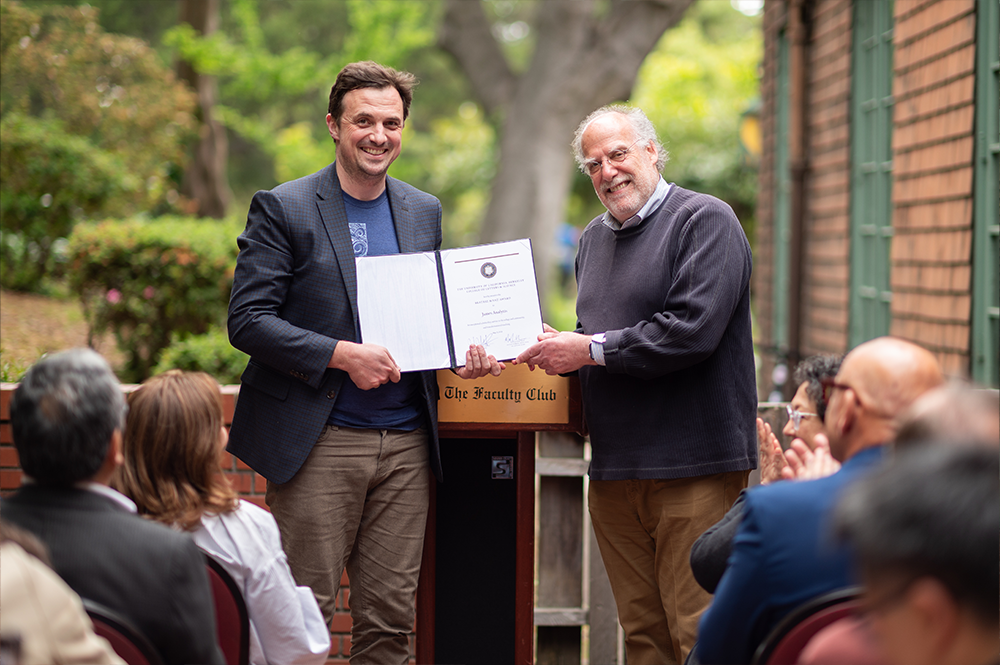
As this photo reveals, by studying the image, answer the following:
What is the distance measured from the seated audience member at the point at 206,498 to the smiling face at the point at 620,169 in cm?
152

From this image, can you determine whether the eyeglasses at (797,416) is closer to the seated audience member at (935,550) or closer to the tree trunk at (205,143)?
the seated audience member at (935,550)

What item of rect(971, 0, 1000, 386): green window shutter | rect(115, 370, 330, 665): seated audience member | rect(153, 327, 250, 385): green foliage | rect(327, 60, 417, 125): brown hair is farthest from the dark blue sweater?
rect(153, 327, 250, 385): green foliage

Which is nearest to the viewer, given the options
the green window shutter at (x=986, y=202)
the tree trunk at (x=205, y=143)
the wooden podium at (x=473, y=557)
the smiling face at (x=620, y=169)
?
the smiling face at (x=620, y=169)

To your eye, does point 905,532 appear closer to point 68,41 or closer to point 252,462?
point 252,462

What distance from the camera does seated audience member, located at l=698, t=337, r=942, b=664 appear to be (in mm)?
1766

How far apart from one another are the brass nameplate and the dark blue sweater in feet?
0.53

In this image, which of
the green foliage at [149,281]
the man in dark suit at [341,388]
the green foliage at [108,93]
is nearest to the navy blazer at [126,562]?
the man in dark suit at [341,388]

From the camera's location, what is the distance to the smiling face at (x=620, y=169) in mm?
3096

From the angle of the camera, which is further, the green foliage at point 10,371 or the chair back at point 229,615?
the green foliage at point 10,371

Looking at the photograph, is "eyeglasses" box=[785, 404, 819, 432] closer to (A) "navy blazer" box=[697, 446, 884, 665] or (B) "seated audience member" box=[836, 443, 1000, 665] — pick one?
(A) "navy blazer" box=[697, 446, 884, 665]

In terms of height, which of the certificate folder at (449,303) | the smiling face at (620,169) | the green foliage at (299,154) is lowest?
the certificate folder at (449,303)

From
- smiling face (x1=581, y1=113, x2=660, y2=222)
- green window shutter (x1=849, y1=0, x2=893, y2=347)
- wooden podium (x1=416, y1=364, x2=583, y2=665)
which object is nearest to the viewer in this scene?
smiling face (x1=581, y1=113, x2=660, y2=222)

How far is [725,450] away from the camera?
2934 millimetres

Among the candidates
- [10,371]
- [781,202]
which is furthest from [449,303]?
[781,202]
